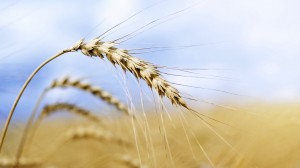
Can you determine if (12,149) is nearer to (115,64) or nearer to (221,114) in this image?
A: (115,64)

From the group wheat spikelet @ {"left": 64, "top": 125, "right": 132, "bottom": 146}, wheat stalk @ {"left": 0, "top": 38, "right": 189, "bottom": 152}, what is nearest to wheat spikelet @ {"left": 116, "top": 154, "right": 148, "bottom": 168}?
wheat spikelet @ {"left": 64, "top": 125, "right": 132, "bottom": 146}

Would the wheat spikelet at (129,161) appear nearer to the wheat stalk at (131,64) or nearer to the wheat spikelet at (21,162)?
the wheat spikelet at (21,162)

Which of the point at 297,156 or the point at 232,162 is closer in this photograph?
the point at 232,162

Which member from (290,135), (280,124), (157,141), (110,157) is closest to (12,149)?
(110,157)

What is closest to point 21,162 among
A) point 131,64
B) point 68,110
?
point 68,110

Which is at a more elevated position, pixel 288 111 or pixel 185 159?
pixel 288 111

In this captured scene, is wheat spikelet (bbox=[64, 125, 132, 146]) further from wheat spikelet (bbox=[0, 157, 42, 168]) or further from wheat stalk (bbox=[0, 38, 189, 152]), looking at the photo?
wheat stalk (bbox=[0, 38, 189, 152])

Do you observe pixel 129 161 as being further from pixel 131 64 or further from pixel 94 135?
pixel 131 64
